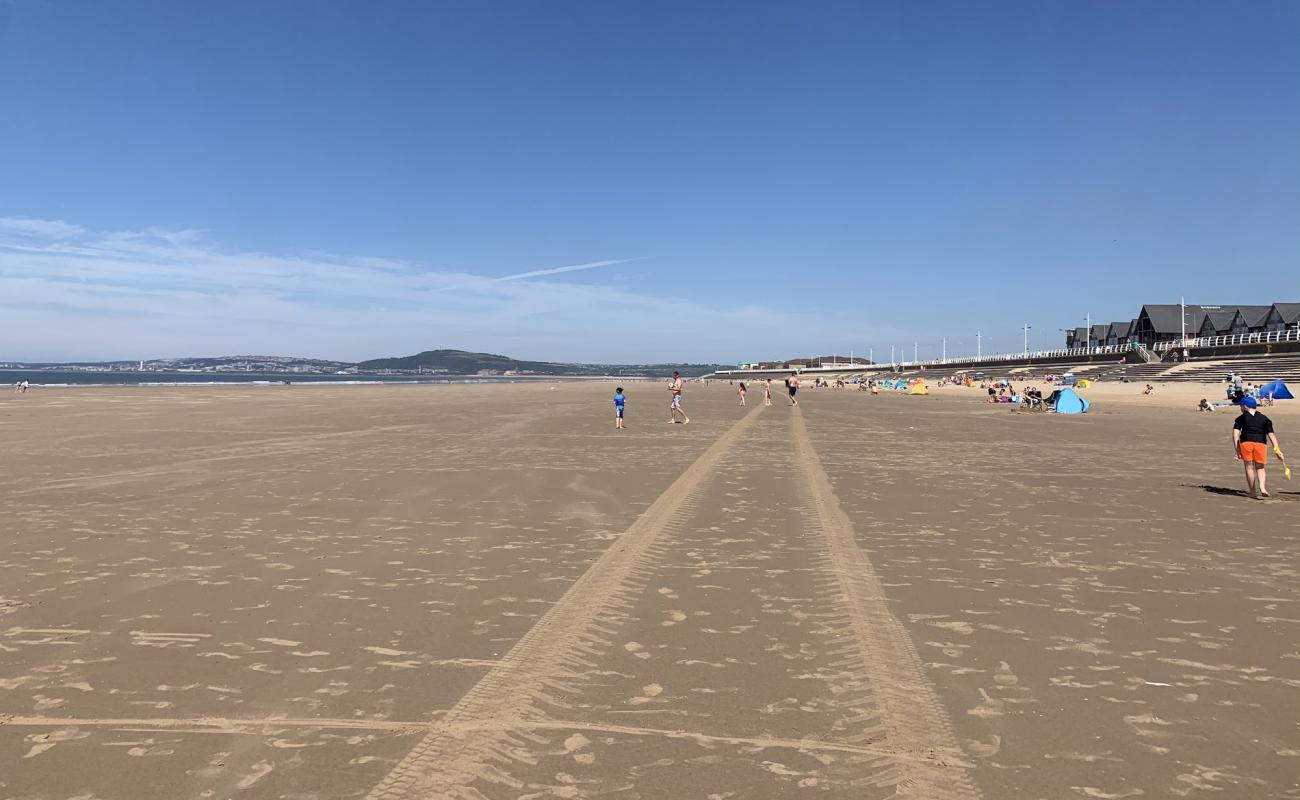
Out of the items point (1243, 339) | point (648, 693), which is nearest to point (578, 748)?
point (648, 693)

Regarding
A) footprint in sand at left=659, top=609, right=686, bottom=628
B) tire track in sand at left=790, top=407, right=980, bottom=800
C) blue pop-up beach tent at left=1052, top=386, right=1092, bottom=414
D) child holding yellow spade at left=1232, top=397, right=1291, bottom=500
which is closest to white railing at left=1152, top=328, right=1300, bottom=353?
blue pop-up beach tent at left=1052, top=386, right=1092, bottom=414

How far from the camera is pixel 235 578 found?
262 inches

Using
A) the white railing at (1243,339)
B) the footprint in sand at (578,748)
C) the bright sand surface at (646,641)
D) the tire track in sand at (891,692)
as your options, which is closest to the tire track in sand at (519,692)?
the bright sand surface at (646,641)

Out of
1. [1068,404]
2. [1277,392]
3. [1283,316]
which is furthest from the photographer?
[1283,316]

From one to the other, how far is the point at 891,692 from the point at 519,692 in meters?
2.18

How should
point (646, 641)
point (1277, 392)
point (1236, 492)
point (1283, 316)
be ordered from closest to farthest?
point (646, 641)
point (1236, 492)
point (1277, 392)
point (1283, 316)

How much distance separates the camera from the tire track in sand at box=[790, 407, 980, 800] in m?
3.36

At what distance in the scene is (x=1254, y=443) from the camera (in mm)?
10750

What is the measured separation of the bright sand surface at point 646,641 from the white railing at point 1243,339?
7451 cm

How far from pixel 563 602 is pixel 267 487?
8129 millimetres

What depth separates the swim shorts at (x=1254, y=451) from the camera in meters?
10.7

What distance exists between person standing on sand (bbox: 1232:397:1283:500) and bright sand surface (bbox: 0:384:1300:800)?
34 cm

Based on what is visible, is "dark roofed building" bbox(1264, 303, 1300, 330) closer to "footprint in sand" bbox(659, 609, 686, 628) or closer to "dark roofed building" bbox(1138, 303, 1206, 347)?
"dark roofed building" bbox(1138, 303, 1206, 347)

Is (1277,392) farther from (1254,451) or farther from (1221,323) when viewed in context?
(1221,323)
